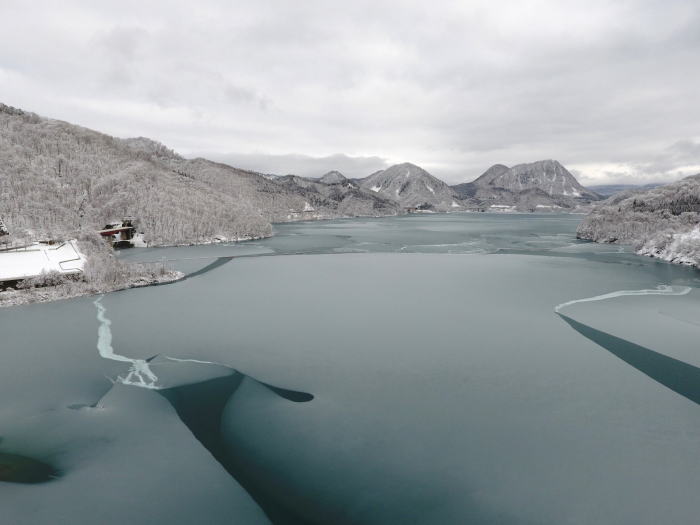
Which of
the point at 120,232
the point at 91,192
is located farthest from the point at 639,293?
the point at 91,192

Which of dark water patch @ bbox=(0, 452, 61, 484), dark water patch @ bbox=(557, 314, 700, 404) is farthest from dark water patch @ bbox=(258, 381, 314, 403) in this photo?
dark water patch @ bbox=(557, 314, 700, 404)

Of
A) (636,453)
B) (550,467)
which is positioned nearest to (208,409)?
(550,467)

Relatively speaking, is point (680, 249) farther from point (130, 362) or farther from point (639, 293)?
point (130, 362)

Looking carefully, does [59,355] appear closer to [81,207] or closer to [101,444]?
[101,444]

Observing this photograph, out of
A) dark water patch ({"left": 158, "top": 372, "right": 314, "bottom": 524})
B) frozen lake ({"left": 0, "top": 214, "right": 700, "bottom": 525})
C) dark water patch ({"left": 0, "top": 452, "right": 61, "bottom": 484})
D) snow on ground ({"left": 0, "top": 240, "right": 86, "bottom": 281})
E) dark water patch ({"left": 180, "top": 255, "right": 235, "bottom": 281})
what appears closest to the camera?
frozen lake ({"left": 0, "top": 214, "right": 700, "bottom": 525})

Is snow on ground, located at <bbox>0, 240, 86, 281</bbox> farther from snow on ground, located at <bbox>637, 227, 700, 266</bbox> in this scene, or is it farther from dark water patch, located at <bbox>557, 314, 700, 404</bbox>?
snow on ground, located at <bbox>637, 227, 700, 266</bbox>
